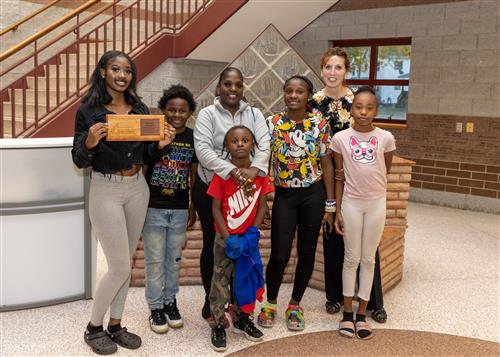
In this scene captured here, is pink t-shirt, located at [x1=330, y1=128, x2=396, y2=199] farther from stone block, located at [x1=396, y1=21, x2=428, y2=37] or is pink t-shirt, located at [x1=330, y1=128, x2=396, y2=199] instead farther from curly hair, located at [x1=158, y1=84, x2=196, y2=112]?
stone block, located at [x1=396, y1=21, x2=428, y2=37]

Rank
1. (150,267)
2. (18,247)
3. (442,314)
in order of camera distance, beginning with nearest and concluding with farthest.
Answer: (150,267), (18,247), (442,314)

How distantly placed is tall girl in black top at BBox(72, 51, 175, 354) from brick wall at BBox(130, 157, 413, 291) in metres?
1.09

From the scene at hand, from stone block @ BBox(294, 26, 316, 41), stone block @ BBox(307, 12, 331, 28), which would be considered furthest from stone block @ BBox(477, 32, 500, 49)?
stone block @ BBox(294, 26, 316, 41)

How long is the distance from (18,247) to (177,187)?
1178mm

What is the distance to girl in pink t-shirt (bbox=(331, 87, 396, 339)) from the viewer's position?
9.18 feet

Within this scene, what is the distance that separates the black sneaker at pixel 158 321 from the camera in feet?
9.55

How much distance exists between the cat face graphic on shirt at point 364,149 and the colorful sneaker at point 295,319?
96cm

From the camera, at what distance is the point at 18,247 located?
3.16 metres

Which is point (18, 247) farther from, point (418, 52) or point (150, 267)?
point (418, 52)

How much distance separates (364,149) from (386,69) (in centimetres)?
515

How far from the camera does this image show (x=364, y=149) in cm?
281

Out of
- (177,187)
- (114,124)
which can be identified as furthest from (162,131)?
(177,187)

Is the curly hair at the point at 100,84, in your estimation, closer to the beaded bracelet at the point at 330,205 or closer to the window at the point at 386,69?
the beaded bracelet at the point at 330,205

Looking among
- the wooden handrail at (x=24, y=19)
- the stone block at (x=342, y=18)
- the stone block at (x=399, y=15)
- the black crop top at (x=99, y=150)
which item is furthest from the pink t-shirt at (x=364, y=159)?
the stone block at (x=342, y=18)
